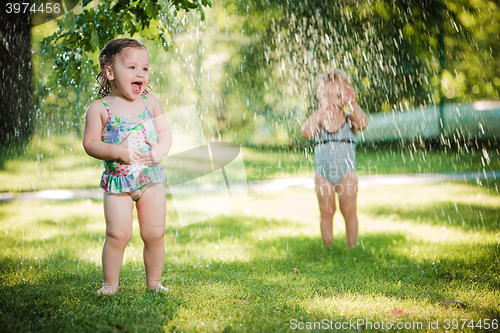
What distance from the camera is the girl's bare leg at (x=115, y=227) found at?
8.67ft

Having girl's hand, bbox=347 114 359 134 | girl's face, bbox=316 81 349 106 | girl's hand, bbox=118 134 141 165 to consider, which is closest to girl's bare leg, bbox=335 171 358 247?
girl's hand, bbox=347 114 359 134

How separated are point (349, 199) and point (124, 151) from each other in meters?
2.21

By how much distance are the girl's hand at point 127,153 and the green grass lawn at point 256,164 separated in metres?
7.08

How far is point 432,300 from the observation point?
9.31ft

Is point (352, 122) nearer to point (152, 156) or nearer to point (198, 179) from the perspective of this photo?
point (152, 156)

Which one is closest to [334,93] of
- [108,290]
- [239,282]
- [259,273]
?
[259,273]

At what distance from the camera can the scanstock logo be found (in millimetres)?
6191

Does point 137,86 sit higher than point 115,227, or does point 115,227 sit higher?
point 137,86

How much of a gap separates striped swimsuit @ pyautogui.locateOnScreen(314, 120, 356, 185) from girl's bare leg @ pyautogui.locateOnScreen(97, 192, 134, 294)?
1967 millimetres

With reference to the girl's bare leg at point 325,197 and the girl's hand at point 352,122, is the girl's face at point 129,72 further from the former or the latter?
the girl's hand at point 352,122

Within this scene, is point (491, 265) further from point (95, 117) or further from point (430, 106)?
point (430, 106)

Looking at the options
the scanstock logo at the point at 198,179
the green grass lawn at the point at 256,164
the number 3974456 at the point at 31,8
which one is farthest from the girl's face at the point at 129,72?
the green grass lawn at the point at 256,164

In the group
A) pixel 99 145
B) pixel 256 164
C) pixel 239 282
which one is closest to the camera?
pixel 99 145

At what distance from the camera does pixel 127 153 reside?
2611mm
